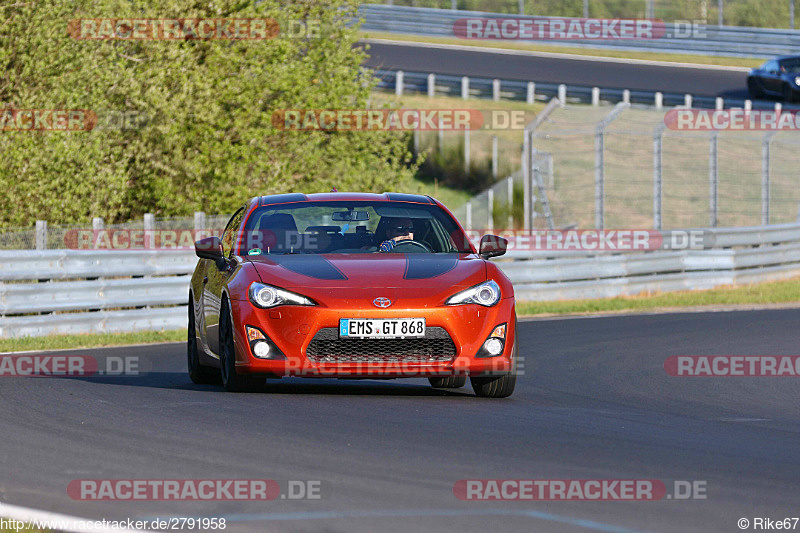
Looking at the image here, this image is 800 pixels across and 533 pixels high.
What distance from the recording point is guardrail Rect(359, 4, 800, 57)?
4806cm

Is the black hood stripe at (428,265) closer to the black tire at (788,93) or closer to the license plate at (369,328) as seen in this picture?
the license plate at (369,328)

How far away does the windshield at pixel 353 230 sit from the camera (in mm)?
10305

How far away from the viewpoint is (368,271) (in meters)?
9.55

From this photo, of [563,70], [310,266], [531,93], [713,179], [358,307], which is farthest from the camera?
[563,70]

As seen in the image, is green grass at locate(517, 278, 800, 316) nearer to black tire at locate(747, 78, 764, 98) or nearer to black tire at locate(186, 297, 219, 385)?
black tire at locate(186, 297, 219, 385)

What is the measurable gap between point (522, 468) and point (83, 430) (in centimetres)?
280

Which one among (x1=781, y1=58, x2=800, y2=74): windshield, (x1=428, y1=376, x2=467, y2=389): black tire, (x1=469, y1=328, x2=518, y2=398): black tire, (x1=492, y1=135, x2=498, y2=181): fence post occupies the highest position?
(x1=469, y1=328, x2=518, y2=398): black tire

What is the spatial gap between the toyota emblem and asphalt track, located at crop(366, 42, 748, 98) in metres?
35.0

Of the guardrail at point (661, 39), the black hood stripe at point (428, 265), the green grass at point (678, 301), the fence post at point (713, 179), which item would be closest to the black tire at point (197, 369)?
the black hood stripe at point (428, 265)
